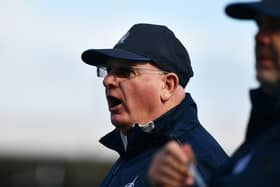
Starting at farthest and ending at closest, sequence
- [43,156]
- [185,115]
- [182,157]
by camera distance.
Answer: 1. [43,156]
2. [185,115]
3. [182,157]

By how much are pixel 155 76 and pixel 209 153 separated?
658mm

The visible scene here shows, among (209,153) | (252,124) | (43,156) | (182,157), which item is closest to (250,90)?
(252,124)

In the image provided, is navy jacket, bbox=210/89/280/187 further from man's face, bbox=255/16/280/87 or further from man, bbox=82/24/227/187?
man, bbox=82/24/227/187

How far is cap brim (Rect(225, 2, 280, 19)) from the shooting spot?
408cm

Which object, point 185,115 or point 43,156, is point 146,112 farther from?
point 43,156

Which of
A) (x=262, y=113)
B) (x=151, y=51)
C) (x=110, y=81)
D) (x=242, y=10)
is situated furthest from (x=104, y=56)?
(x=262, y=113)

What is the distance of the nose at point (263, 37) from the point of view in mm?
4062

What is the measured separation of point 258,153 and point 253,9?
52cm

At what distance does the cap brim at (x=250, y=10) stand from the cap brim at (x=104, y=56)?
1634mm

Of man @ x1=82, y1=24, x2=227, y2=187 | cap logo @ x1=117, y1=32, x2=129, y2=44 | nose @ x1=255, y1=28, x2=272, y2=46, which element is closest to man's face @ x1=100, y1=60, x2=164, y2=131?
man @ x1=82, y1=24, x2=227, y2=187

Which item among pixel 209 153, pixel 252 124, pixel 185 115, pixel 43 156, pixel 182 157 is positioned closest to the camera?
pixel 182 157

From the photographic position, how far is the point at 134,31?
610 centimetres

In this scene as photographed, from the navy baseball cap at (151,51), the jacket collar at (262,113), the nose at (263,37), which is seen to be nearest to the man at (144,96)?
the navy baseball cap at (151,51)

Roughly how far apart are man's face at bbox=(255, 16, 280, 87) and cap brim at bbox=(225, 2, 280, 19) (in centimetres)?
3
